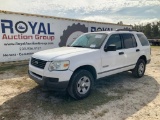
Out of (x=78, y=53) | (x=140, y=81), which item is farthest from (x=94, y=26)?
(x=78, y=53)

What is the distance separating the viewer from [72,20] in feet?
41.9

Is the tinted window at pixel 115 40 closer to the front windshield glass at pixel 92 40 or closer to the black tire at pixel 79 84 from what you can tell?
the front windshield glass at pixel 92 40

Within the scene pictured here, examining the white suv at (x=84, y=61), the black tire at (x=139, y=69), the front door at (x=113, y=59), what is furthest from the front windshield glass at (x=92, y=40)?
the black tire at (x=139, y=69)

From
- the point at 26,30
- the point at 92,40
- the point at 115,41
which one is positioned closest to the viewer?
the point at 92,40

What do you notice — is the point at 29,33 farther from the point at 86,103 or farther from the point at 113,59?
the point at 86,103

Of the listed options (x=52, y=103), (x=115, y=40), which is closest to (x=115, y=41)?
(x=115, y=40)

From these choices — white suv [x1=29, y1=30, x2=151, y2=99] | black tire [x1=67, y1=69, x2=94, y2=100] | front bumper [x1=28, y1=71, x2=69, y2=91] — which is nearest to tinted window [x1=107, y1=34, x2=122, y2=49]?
white suv [x1=29, y1=30, x2=151, y2=99]

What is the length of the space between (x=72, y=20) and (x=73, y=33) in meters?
0.94

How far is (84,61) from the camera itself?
16.3 feet

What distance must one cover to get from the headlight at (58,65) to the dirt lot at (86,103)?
102cm

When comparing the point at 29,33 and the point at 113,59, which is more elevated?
the point at 29,33

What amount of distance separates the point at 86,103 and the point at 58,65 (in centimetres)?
133

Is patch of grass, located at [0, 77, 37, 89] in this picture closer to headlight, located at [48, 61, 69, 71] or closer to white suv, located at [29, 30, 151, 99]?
white suv, located at [29, 30, 151, 99]

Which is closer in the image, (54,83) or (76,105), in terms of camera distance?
(54,83)
